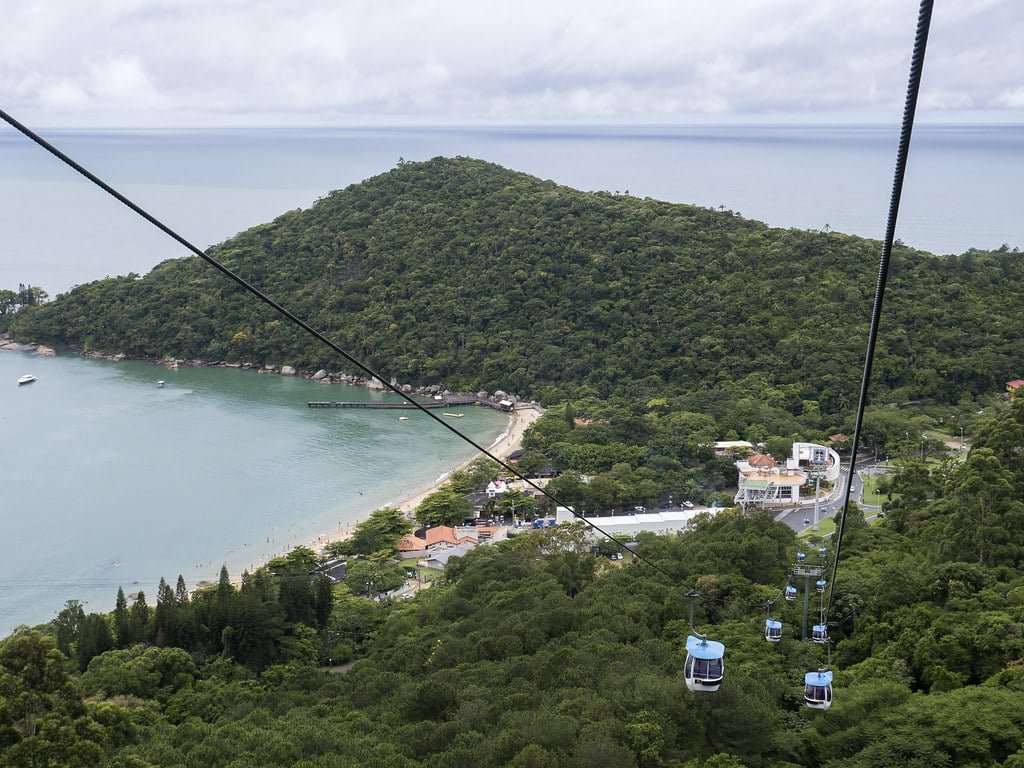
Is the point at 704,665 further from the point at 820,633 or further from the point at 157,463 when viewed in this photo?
the point at 157,463

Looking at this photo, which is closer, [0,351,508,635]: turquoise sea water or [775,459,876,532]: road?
[775,459,876,532]: road

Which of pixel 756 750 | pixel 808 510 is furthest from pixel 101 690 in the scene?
pixel 808 510

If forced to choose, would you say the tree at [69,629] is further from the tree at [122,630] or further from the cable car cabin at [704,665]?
the cable car cabin at [704,665]

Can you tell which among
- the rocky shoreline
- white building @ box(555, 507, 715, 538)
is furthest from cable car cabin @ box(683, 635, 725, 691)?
the rocky shoreline

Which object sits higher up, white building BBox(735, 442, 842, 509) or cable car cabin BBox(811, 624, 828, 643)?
cable car cabin BBox(811, 624, 828, 643)

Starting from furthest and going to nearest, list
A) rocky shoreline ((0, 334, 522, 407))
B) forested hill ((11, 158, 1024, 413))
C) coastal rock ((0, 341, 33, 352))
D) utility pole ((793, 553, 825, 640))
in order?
1. coastal rock ((0, 341, 33, 352))
2. rocky shoreline ((0, 334, 522, 407))
3. forested hill ((11, 158, 1024, 413))
4. utility pole ((793, 553, 825, 640))

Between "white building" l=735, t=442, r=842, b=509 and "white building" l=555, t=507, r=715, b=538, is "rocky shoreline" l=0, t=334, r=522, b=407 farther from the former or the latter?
"white building" l=555, t=507, r=715, b=538

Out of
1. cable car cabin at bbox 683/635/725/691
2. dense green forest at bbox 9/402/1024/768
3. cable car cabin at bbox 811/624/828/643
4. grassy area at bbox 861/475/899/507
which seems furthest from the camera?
grassy area at bbox 861/475/899/507
